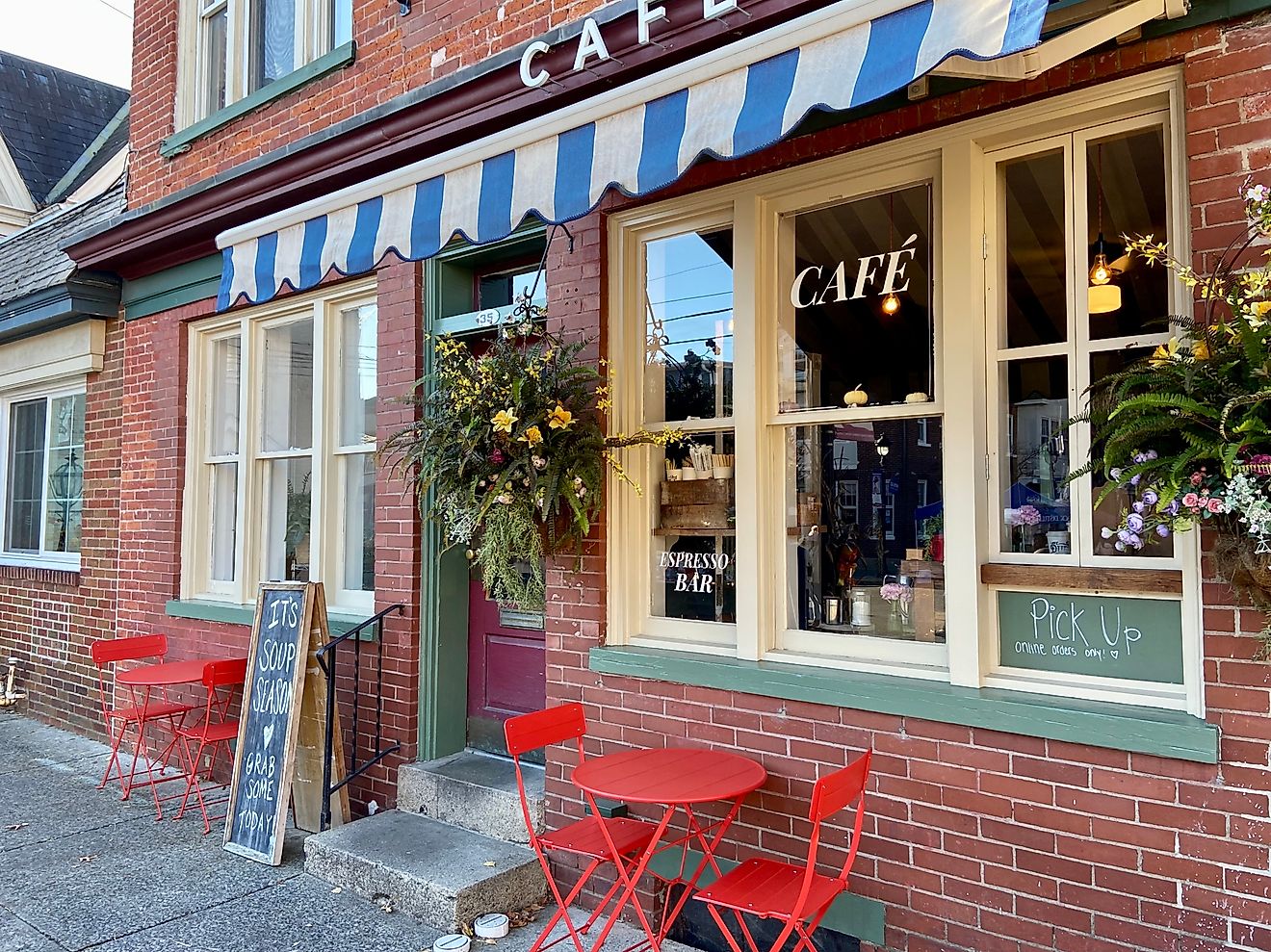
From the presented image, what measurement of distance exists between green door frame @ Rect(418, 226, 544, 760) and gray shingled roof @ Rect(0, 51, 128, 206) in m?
8.77

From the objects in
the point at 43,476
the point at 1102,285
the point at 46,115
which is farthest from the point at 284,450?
the point at 46,115

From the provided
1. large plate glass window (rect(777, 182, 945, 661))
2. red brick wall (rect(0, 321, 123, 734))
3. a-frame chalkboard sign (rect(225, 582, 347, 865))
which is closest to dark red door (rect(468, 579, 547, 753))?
a-frame chalkboard sign (rect(225, 582, 347, 865))

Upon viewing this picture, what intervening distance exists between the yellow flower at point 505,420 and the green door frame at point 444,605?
114 cm

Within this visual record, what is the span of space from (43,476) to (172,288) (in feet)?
8.90

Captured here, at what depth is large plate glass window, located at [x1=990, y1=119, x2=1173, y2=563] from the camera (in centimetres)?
Result: 303

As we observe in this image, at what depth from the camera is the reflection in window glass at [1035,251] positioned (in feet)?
10.4

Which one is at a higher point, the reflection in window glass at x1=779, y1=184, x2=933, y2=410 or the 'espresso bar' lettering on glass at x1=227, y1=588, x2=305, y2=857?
the reflection in window glass at x1=779, y1=184, x2=933, y2=410

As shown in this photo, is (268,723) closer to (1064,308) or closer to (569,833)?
(569,833)

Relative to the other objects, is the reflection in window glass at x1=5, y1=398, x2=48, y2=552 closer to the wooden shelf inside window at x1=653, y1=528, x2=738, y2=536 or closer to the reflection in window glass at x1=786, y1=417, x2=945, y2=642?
the wooden shelf inside window at x1=653, y1=528, x2=738, y2=536

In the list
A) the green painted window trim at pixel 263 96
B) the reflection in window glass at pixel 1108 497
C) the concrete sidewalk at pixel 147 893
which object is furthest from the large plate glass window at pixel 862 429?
the green painted window trim at pixel 263 96

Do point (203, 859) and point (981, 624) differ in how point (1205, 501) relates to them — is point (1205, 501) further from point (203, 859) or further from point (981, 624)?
point (203, 859)

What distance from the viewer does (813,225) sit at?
3.82 m

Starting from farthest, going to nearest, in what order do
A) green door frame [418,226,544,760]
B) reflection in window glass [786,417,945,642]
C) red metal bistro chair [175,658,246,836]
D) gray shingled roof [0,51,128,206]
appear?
1. gray shingled roof [0,51,128,206]
2. red metal bistro chair [175,658,246,836]
3. green door frame [418,226,544,760]
4. reflection in window glass [786,417,945,642]

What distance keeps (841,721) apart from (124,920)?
3.15 metres
